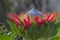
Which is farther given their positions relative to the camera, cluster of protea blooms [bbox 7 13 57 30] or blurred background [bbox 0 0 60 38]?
blurred background [bbox 0 0 60 38]

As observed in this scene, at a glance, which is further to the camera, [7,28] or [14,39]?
[7,28]

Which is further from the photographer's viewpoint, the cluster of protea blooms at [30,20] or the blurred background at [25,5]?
the blurred background at [25,5]

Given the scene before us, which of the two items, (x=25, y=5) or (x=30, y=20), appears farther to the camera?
(x=25, y=5)

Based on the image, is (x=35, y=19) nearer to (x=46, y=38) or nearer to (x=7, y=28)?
(x=46, y=38)

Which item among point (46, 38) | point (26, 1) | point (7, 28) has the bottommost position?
point (46, 38)

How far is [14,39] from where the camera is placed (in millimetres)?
709

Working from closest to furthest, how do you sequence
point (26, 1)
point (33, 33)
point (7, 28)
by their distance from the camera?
point (33, 33) < point (7, 28) < point (26, 1)

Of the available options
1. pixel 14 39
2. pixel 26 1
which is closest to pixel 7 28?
pixel 14 39

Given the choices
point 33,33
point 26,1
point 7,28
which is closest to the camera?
point 33,33

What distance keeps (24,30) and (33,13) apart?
0.08 metres

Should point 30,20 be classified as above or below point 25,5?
below

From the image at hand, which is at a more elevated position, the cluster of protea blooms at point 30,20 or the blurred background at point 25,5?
the blurred background at point 25,5

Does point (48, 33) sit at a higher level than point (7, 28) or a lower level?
lower

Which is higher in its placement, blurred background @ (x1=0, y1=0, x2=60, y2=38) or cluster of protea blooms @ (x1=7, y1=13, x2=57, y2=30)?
blurred background @ (x1=0, y1=0, x2=60, y2=38)
